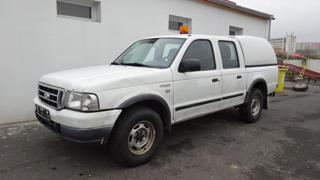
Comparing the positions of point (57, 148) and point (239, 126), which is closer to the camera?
point (57, 148)

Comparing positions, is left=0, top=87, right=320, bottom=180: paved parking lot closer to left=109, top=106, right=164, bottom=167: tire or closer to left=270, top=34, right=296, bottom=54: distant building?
left=109, top=106, right=164, bottom=167: tire

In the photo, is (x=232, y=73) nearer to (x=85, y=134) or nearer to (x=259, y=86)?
(x=259, y=86)

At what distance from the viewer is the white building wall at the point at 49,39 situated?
5.45 m

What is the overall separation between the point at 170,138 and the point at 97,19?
3795mm

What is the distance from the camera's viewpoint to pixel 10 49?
543 centimetres

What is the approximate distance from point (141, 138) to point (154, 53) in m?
1.51

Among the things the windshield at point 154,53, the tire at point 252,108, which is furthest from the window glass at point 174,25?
the windshield at point 154,53

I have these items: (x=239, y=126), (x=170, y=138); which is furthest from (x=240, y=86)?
(x=170, y=138)

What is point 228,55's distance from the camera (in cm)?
525

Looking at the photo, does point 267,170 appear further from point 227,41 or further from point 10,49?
Answer: point 10,49

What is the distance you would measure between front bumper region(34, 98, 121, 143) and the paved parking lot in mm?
609

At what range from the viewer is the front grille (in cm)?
337

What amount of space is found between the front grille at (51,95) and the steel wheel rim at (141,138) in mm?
1030

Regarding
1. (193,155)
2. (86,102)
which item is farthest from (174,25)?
(86,102)
